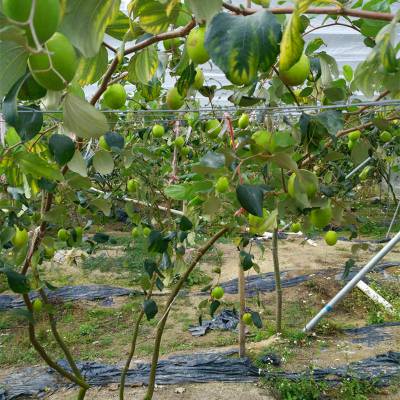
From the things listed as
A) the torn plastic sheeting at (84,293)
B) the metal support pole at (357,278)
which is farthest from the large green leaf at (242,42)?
the torn plastic sheeting at (84,293)

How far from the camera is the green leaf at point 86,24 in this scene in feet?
1.24

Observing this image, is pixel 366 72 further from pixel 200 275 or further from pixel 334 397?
pixel 200 275

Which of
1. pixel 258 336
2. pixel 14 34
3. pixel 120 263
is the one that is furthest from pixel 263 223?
pixel 120 263

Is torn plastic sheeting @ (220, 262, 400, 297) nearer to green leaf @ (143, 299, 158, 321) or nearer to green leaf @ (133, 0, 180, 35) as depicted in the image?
green leaf @ (143, 299, 158, 321)

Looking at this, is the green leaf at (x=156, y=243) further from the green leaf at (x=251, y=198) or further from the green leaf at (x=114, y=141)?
the green leaf at (x=251, y=198)

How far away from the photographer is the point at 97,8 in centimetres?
39

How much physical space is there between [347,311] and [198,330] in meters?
1.03

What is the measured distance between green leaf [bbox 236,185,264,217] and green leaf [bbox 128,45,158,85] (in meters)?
0.23

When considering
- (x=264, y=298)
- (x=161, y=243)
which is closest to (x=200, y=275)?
(x=264, y=298)

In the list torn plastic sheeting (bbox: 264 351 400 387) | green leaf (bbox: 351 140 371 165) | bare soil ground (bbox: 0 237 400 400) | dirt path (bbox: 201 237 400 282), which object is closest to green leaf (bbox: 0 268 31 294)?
green leaf (bbox: 351 140 371 165)

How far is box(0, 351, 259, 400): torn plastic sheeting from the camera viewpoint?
6.97ft

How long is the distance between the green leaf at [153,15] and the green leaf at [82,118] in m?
0.15

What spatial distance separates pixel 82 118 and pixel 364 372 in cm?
205

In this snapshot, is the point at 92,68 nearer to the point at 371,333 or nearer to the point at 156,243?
the point at 156,243
